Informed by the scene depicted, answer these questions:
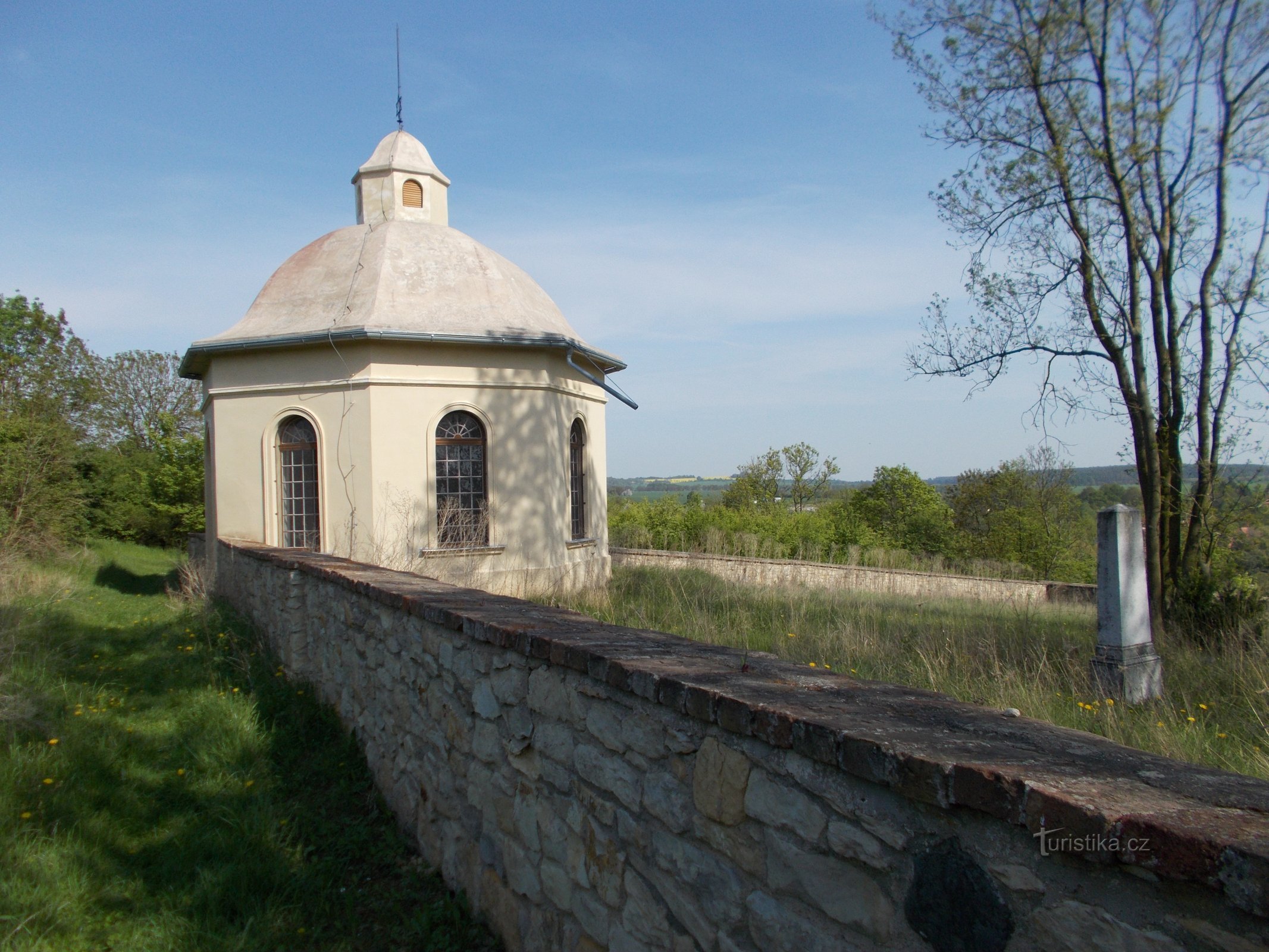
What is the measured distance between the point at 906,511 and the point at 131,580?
1028 inches

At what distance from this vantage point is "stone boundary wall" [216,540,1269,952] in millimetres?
1329

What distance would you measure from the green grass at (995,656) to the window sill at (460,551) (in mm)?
1853

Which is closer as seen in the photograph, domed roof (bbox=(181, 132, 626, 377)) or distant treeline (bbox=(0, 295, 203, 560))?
domed roof (bbox=(181, 132, 626, 377))

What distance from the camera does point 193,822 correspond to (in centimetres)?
447

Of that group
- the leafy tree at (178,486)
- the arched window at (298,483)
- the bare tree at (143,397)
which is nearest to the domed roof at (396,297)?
the arched window at (298,483)

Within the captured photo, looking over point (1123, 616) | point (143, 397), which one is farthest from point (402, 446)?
point (143, 397)

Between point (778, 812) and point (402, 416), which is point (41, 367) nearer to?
point (402, 416)

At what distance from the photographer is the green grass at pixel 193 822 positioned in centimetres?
358

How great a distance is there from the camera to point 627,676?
251 cm

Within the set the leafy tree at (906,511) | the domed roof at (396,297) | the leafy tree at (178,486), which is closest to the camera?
the domed roof at (396,297)

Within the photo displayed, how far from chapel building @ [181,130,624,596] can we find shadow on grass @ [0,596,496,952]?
5.97 m

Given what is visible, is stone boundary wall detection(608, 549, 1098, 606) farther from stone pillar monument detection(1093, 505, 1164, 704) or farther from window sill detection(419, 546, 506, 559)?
stone pillar monument detection(1093, 505, 1164, 704)

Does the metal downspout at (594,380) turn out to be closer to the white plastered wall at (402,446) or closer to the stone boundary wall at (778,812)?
the white plastered wall at (402,446)

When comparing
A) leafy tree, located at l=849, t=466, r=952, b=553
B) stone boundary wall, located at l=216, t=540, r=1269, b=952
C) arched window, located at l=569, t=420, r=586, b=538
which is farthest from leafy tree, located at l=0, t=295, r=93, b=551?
leafy tree, located at l=849, t=466, r=952, b=553
